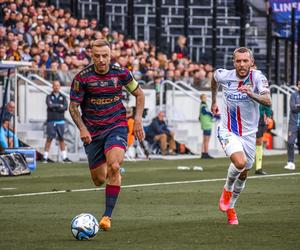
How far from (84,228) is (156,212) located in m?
3.63

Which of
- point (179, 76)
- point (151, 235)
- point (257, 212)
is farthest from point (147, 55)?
point (151, 235)

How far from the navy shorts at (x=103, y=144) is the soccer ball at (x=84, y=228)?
63.8 inches

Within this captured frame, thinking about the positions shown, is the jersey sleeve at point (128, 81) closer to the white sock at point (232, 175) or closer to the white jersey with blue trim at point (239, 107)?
the white jersey with blue trim at point (239, 107)

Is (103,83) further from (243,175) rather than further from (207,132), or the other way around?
(207,132)

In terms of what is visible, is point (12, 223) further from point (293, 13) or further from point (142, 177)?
point (293, 13)

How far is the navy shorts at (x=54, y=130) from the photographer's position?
32.5 m

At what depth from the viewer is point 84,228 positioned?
42.6ft

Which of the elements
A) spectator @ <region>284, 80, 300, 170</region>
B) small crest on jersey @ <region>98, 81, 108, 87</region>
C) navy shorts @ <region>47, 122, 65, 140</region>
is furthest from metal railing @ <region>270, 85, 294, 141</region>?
small crest on jersey @ <region>98, 81, 108, 87</region>

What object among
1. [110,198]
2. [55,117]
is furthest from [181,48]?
[110,198]

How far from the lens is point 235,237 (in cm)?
1329

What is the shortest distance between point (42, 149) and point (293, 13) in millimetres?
16111

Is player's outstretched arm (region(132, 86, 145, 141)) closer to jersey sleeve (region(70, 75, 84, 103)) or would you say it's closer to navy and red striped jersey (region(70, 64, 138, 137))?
navy and red striped jersey (region(70, 64, 138, 137))

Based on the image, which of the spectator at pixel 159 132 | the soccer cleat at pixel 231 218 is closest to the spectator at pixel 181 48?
the spectator at pixel 159 132

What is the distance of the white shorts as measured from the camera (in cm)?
1534
